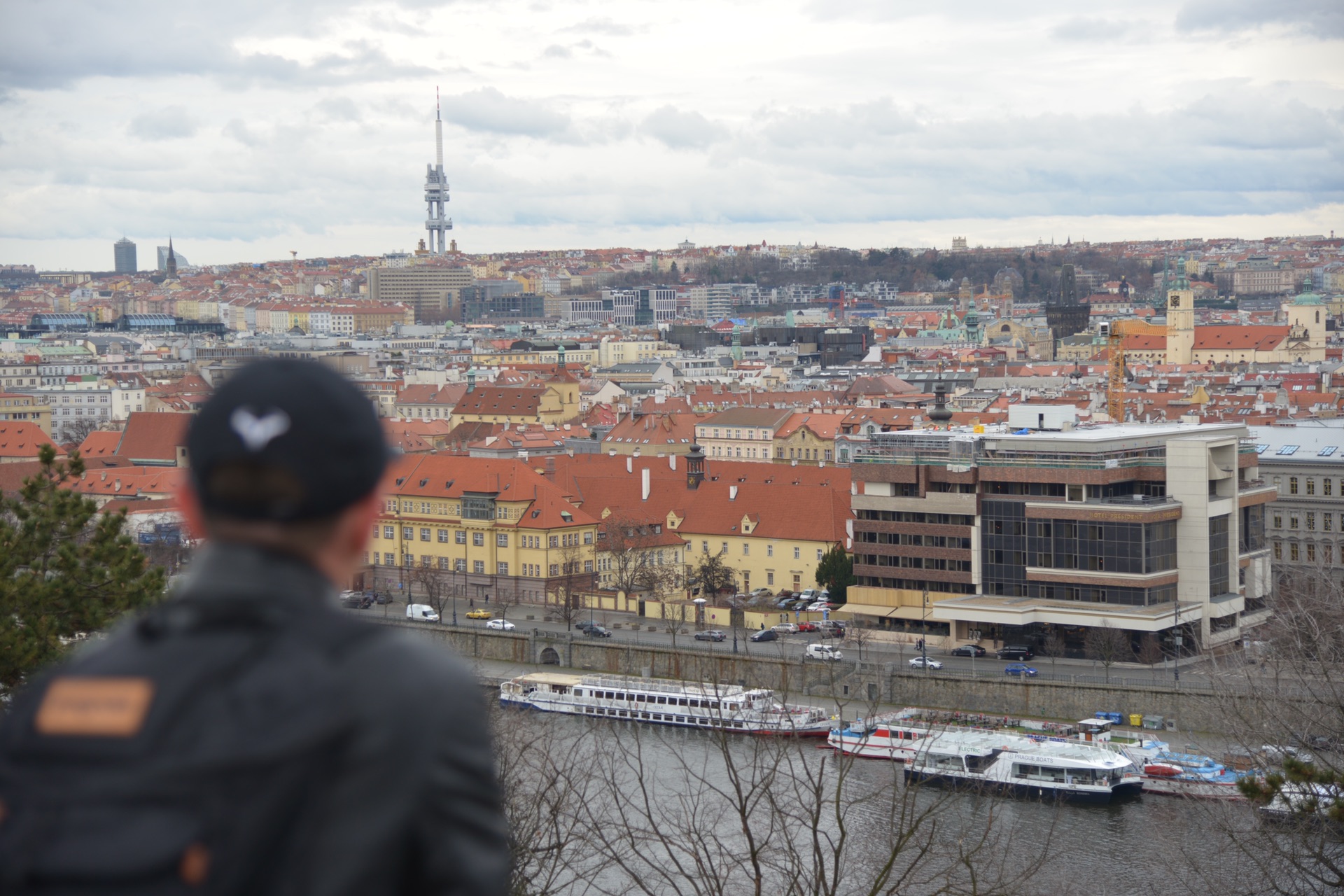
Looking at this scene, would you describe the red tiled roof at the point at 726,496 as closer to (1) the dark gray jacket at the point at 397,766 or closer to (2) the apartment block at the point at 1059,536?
(2) the apartment block at the point at 1059,536

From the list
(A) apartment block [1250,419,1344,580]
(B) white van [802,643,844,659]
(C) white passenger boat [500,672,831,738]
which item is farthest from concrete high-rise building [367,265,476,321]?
(B) white van [802,643,844,659]

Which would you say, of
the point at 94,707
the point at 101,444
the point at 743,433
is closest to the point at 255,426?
the point at 94,707

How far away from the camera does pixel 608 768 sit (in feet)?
64.8

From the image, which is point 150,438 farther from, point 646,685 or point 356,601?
point 646,685

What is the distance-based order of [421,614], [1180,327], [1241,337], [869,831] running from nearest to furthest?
[869,831] < [421,614] < [1241,337] < [1180,327]

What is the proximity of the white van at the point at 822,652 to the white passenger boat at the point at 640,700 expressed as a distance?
1.36 meters

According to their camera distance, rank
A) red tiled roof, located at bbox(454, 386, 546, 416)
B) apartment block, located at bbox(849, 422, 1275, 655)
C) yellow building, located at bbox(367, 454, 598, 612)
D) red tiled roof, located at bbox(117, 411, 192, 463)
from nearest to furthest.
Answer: apartment block, located at bbox(849, 422, 1275, 655)
yellow building, located at bbox(367, 454, 598, 612)
red tiled roof, located at bbox(117, 411, 192, 463)
red tiled roof, located at bbox(454, 386, 546, 416)

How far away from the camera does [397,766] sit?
1.21 m

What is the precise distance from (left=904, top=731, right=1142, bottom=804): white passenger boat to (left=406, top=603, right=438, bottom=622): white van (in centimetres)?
1098

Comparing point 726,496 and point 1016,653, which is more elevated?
point 726,496

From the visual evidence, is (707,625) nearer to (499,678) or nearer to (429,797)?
(499,678)

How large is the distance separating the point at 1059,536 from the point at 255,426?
25.5 meters

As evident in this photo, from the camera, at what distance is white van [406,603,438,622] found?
30.2 m

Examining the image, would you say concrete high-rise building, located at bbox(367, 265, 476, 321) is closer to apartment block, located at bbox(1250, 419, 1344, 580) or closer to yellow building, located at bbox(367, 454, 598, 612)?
yellow building, located at bbox(367, 454, 598, 612)
